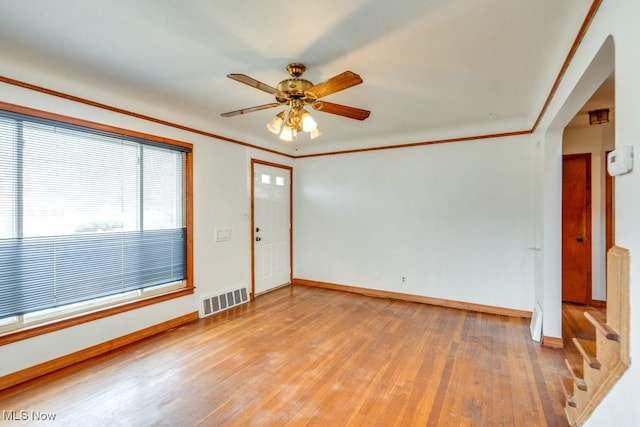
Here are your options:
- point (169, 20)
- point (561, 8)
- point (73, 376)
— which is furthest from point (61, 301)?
point (561, 8)

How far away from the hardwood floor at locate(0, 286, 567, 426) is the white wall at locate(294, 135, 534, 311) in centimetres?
73

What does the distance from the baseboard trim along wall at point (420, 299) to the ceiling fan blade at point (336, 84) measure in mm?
3300

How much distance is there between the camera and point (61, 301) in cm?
249

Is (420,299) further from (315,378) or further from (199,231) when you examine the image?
(199,231)

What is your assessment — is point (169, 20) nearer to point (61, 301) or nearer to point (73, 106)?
point (73, 106)

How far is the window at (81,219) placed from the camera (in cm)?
225

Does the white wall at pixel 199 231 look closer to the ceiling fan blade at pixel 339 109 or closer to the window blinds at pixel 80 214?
the window blinds at pixel 80 214

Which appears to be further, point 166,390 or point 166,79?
point 166,79

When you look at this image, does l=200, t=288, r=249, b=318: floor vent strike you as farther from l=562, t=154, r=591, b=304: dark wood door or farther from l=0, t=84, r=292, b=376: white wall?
l=562, t=154, r=591, b=304: dark wood door

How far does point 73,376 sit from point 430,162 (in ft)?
14.7

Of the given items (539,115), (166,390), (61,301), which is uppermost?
(539,115)

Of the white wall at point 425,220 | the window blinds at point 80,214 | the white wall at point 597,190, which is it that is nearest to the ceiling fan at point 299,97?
the window blinds at point 80,214

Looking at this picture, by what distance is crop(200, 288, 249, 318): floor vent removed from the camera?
366 centimetres

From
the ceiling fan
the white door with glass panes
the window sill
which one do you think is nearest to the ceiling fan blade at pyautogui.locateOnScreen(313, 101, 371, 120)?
the ceiling fan
